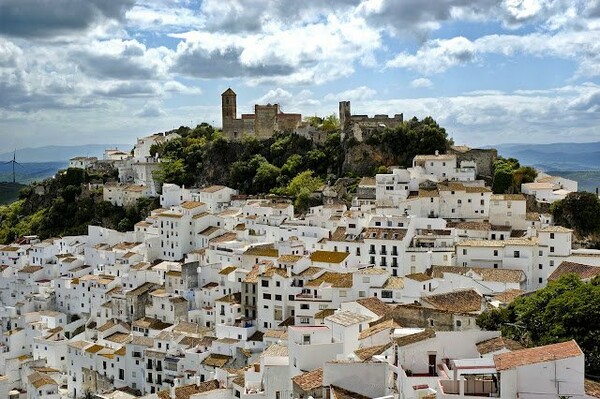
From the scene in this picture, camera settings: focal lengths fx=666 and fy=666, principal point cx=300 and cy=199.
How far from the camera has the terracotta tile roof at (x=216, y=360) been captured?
29270 mm

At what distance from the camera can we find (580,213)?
37.8 metres

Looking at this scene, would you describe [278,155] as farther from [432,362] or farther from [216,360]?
[432,362]

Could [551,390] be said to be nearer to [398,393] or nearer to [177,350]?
[398,393]

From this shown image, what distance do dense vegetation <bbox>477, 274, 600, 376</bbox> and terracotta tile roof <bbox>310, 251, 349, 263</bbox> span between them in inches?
438

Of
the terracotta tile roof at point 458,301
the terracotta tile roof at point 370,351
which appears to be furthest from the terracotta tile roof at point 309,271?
the terracotta tile roof at point 370,351

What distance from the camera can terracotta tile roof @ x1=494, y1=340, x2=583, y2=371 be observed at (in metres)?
13.8

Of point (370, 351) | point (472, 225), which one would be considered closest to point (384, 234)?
point (472, 225)

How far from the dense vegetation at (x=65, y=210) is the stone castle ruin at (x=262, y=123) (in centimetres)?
1352

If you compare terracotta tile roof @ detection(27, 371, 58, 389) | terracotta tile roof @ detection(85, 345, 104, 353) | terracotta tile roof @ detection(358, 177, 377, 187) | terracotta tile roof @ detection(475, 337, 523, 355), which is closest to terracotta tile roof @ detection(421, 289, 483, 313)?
terracotta tile roof @ detection(475, 337, 523, 355)

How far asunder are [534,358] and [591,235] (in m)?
26.2

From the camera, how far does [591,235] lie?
123ft

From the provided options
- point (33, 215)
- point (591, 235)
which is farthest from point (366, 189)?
point (33, 215)

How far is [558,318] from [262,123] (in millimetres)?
49400

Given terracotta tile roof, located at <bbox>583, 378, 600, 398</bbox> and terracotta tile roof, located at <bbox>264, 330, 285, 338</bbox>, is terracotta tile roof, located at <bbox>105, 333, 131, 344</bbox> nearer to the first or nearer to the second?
terracotta tile roof, located at <bbox>264, 330, 285, 338</bbox>
